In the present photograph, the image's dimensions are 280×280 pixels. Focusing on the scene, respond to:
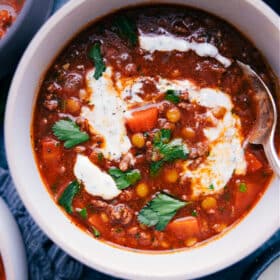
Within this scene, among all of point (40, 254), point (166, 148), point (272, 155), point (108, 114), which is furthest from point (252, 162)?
point (40, 254)

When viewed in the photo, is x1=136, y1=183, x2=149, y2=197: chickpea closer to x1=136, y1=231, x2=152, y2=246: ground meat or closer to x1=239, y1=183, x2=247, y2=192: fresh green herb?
x1=136, y1=231, x2=152, y2=246: ground meat

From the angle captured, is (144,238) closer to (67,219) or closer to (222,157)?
(67,219)

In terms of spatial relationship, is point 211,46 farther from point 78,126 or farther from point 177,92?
point 78,126

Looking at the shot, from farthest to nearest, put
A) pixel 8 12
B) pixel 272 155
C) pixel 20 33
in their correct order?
pixel 8 12, pixel 20 33, pixel 272 155

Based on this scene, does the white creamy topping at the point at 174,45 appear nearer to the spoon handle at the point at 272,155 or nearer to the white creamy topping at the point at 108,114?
the white creamy topping at the point at 108,114

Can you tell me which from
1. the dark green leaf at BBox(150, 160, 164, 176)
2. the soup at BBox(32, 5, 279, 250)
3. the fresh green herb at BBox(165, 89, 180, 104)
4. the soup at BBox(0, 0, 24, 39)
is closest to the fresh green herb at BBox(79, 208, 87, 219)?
the soup at BBox(32, 5, 279, 250)

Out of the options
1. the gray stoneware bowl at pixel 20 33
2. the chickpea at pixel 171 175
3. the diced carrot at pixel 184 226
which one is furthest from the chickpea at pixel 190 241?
the gray stoneware bowl at pixel 20 33
